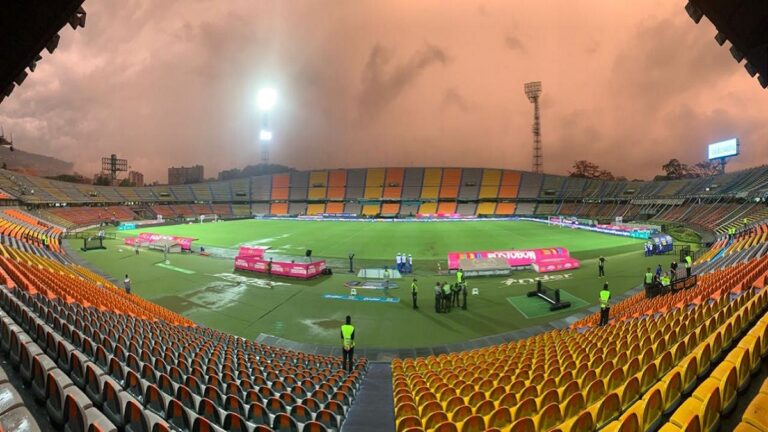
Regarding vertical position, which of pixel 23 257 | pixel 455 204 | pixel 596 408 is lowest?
pixel 23 257

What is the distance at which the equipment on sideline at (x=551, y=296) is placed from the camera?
1587 cm

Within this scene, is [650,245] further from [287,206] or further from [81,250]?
[287,206]

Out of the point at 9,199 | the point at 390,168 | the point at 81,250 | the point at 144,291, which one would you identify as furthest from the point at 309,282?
the point at 390,168

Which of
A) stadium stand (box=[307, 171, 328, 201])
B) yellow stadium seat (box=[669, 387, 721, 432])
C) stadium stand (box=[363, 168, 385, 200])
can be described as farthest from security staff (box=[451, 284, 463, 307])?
stadium stand (box=[307, 171, 328, 201])

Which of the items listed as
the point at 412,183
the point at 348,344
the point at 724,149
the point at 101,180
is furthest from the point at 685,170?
the point at 101,180

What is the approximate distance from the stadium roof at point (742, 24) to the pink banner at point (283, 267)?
20.9 m

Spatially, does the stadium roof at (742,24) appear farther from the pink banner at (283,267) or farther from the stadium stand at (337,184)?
the stadium stand at (337,184)

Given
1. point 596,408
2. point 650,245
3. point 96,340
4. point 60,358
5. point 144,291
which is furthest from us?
point 650,245

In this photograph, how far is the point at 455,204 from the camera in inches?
3435

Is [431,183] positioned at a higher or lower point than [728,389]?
higher

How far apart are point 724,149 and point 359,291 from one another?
240 ft

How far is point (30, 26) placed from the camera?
4.95 m

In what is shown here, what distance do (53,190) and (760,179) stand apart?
117212mm

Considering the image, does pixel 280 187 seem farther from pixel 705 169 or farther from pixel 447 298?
pixel 705 169
